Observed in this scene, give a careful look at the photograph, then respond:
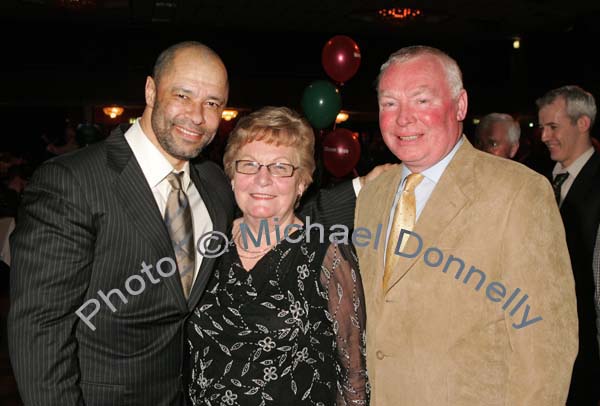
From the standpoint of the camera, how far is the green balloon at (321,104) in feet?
18.4

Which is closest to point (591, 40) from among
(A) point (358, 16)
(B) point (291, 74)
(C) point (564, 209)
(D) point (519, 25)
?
(D) point (519, 25)

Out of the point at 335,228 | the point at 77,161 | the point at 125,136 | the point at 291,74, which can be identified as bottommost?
the point at 335,228

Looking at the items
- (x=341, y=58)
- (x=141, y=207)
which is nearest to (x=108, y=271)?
(x=141, y=207)

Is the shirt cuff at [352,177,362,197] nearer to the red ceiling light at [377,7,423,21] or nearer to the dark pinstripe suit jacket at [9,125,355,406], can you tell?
the dark pinstripe suit jacket at [9,125,355,406]

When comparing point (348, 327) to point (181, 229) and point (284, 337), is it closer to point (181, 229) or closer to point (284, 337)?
point (284, 337)

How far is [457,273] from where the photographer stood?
1557 millimetres

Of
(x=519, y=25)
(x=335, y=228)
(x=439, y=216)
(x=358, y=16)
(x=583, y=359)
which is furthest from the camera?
(x=519, y=25)

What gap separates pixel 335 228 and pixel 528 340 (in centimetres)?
80

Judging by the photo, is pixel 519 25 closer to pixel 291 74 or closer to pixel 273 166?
pixel 291 74

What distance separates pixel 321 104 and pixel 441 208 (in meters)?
4.11

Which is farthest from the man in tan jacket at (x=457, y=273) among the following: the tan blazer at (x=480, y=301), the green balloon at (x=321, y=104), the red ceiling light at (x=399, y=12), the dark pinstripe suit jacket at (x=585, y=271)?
the red ceiling light at (x=399, y=12)

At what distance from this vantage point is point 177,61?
194 centimetres

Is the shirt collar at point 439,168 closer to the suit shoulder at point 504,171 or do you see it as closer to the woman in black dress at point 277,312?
the suit shoulder at point 504,171

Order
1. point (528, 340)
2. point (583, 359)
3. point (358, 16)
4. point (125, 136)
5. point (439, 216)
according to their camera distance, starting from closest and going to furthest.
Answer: point (528, 340)
point (439, 216)
point (125, 136)
point (583, 359)
point (358, 16)
